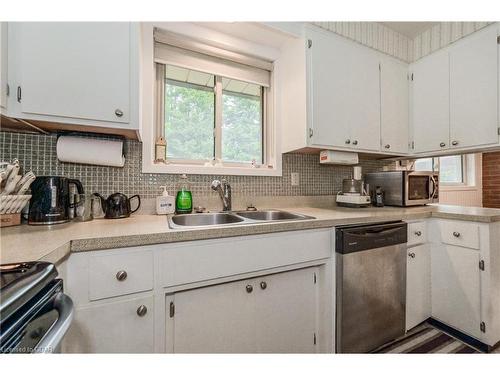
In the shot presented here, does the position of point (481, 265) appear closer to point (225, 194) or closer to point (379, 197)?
point (379, 197)

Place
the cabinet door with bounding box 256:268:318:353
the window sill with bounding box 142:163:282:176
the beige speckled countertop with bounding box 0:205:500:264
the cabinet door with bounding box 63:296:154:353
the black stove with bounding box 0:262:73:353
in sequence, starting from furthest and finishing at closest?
the window sill with bounding box 142:163:282:176, the cabinet door with bounding box 256:268:318:353, the cabinet door with bounding box 63:296:154:353, the beige speckled countertop with bounding box 0:205:500:264, the black stove with bounding box 0:262:73:353

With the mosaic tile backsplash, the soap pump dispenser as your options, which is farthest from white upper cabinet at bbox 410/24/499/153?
A: the soap pump dispenser

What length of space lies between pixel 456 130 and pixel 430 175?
0.38 meters

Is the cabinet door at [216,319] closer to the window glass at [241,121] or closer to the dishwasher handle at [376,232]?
the dishwasher handle at [376,232]

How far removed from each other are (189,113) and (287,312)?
1.50m

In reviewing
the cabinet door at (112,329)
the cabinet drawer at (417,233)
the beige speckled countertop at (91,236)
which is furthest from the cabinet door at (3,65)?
the cabinet drawer at (417,233)

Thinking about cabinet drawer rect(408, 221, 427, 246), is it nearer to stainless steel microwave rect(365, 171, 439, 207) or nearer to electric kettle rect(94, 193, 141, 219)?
stainless steel microwave rect(365, 171, 439, 207)

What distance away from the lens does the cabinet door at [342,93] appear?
1.63 m

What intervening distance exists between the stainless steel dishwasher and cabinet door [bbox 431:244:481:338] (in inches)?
13.8

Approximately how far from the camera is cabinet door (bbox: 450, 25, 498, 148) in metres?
1.60
